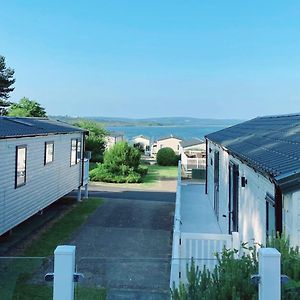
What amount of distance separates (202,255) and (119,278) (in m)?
1.71

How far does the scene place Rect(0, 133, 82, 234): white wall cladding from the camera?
380 inches

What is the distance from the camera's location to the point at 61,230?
12.3 m

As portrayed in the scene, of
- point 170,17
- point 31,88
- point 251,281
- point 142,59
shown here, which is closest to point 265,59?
point 170,17

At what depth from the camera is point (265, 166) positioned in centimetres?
530

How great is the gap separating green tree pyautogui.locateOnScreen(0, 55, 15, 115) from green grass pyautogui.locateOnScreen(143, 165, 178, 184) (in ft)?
67.4

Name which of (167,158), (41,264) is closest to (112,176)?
(167,158)

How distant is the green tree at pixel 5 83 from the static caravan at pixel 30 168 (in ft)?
107

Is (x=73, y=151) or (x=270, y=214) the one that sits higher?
(x=73, y=151)

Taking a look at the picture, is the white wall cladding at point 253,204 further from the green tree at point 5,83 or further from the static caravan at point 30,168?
the green tree at point 5,83

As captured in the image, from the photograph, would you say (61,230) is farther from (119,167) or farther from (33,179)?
(119,167)

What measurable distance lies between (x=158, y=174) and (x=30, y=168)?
20228mm

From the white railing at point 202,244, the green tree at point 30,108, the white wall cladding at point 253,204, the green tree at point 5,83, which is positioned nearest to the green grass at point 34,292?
the white railing at point 202,244

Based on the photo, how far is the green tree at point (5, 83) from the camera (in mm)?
45219

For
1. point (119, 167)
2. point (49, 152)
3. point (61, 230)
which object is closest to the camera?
point (61, 230)
